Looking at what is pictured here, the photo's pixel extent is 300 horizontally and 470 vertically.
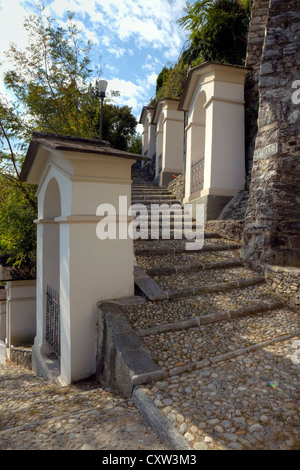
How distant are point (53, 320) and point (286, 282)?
362 centimetres

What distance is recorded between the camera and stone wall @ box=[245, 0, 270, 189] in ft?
22.8

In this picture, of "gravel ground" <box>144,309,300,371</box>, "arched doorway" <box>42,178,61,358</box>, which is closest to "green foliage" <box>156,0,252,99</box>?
"arched doorway" <box>42,178,61,358</box>

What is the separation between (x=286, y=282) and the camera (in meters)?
4.05

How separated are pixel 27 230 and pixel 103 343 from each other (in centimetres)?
408

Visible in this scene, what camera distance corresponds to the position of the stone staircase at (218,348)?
1854mm

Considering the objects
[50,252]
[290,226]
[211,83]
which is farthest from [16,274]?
[211,83]

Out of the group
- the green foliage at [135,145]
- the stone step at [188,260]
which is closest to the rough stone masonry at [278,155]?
the stone step at [188,260]

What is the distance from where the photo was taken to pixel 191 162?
27.7ft

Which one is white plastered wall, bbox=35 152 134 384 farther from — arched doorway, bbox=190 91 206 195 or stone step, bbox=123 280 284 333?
arched doorway, bbox=190 91 206 195

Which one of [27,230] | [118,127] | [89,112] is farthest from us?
[118,127]

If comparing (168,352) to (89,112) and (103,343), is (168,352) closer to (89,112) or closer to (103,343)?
(103,343)

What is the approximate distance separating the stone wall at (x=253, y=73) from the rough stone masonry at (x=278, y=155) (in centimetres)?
206

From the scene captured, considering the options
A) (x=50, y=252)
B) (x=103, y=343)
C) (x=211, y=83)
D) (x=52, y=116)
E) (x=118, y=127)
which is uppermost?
(x=118, y=127)

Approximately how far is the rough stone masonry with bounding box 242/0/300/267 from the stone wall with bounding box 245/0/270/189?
206 cm
